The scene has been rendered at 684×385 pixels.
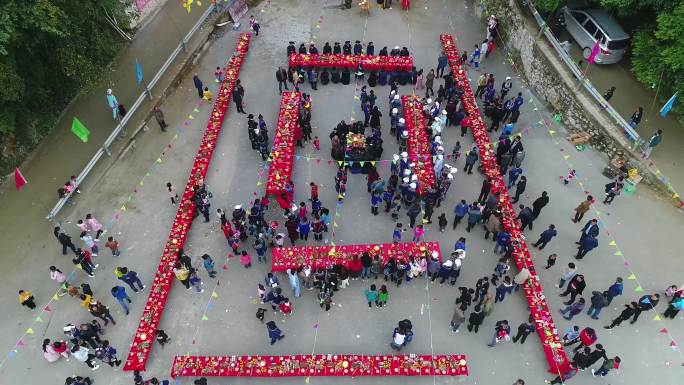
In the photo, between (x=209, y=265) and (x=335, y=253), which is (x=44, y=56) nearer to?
(x=209, y=265)

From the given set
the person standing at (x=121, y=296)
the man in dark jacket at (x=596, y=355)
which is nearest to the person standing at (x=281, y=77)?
the person standing at (x=121, y=296)

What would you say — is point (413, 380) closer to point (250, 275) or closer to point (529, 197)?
point (250, 275)

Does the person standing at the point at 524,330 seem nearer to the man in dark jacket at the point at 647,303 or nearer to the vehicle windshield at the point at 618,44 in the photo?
the man in dark jacket at the point at 647,303

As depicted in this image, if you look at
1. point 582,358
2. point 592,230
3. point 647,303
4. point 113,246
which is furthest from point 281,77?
point 647,303

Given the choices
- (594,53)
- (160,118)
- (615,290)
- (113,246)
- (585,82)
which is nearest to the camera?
(615,290)

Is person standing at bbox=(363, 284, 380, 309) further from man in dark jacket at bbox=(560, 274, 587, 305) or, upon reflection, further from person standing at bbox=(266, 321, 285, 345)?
man in dark jacket at bbox=(560, 274, 587, 305)

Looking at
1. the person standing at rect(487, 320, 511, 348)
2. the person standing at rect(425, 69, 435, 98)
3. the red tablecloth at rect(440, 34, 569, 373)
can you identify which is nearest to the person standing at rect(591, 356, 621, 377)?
the red tablecloth at rect(440, 34, 569, 373)

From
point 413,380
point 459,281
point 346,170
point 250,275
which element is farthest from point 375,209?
point 413,380
